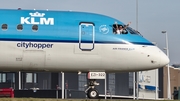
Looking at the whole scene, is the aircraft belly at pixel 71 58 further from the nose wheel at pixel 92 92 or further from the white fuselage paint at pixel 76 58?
the nose wheel at pixel 92 92

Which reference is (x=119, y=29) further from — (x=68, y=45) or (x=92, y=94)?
(x=92, y=94)

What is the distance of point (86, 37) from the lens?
94.2 feet

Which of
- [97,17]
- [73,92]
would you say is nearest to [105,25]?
[97,17]

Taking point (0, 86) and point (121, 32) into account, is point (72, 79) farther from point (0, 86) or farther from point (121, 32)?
point (121, 32)

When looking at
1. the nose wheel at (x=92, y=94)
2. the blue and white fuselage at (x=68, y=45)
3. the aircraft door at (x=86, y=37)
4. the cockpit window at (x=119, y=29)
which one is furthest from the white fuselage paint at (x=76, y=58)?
the nose wheel at (x=92, y=94)

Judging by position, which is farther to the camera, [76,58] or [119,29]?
[119,29]

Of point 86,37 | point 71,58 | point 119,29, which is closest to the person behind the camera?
point 71,58

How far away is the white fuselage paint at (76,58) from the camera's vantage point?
28.1 meters

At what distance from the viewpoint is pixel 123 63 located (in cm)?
2911

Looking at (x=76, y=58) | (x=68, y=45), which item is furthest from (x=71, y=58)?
(x=68, y=45)

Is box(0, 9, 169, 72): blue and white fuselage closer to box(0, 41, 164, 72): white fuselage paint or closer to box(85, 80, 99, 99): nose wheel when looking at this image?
box(0, 41, 164, 72): white fuselage paint

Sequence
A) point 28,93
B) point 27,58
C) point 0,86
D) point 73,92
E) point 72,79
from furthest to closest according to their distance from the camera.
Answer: point 72,79 → point 0,86 → point 73,92 → point 28,93 → point 27,58

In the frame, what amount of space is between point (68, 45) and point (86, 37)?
1110 millimetres

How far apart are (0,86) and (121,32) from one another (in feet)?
152
